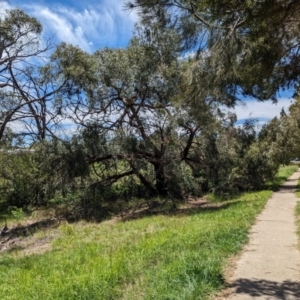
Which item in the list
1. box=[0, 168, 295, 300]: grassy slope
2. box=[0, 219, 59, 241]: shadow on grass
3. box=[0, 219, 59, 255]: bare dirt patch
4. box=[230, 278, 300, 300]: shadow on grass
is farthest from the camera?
box=[0, 219, 59, 241]: shadow on grass

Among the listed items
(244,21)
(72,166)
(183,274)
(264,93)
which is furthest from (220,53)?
(72,166)

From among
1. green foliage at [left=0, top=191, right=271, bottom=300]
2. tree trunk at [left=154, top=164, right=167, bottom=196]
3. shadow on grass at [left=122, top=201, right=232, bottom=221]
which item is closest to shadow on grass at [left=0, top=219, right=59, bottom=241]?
shadow on grass at [left=122, top=201, right=232, bottom=221]

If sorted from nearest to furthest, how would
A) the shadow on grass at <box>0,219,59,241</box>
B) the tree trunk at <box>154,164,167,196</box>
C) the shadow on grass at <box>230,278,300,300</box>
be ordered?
the shadow on grass at <box>230,278,300,300</box> < the shadow on grass at <box>0,219,59,241</box> < the tree trunk at <box>154,164,167,196</box>

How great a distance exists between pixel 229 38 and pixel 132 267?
390 cm

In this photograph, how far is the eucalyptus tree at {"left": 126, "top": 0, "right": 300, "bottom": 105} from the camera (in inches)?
203

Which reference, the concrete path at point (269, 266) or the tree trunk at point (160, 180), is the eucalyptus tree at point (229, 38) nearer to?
the concrete path at point (269, 266)

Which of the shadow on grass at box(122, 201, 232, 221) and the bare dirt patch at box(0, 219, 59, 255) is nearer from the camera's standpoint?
the bare dirt patch at box(0, 219, 59, 255)

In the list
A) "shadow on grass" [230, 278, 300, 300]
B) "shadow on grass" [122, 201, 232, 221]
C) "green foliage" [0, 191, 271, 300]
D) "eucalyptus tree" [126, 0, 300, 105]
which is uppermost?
"eucalyptus tree" [126, 0, 300, 105]

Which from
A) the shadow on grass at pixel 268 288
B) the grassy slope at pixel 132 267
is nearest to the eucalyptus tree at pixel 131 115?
the grassy slope at pixel 132 267

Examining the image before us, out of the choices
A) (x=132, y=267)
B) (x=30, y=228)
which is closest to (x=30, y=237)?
(x=30, y=228)

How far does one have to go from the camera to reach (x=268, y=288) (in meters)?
5.04

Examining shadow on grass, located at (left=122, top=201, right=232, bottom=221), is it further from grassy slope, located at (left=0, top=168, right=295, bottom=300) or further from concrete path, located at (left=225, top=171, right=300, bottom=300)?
concrete path, located at (left=225, top=171, right=300, bottom=300)

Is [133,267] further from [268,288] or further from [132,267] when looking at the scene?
[268,288]

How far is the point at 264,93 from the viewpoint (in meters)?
7.59
